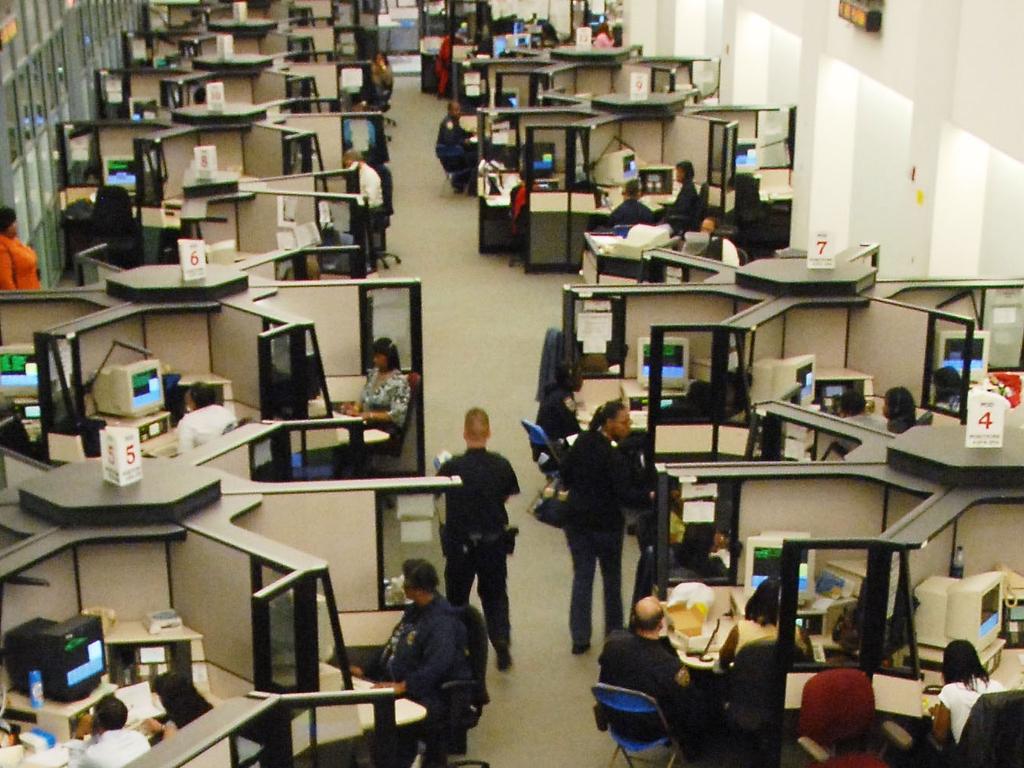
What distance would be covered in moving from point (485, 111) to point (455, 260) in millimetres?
1545

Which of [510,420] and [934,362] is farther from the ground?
[934,362]

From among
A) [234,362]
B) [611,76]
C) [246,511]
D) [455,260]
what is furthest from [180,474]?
[611,76]

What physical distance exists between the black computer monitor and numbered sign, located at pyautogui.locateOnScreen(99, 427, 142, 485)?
29.3ft

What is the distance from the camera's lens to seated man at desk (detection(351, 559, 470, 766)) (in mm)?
6688

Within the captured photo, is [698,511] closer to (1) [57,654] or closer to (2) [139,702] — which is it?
(2) [139,702]

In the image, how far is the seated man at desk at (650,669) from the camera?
264 inches

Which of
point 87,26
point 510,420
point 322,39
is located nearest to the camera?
point 510,420

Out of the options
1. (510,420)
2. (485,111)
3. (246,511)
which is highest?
(485,111)

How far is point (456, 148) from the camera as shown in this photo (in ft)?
60.0

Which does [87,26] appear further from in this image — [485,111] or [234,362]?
[234,362]

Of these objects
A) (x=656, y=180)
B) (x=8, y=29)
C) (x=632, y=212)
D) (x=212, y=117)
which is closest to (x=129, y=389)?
(x=8, y=29)

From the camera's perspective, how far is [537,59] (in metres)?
19.6

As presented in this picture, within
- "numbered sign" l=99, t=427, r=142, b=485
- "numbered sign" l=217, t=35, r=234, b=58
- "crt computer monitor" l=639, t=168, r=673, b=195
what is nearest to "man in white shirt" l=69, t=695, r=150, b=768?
"numbered sign" l=99, t=427, r=142, b=485

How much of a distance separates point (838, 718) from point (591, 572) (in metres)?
2.42
